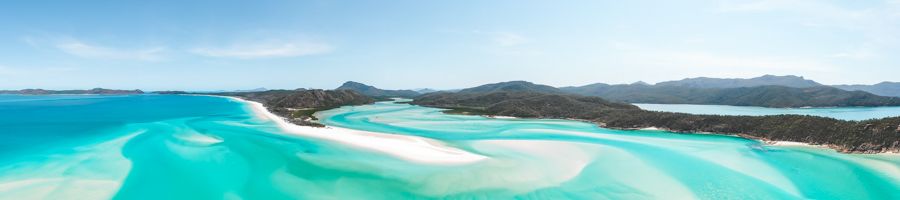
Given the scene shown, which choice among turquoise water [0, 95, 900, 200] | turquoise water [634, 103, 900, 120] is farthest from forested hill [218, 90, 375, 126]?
turquoise water [634, 103, 900, 120]

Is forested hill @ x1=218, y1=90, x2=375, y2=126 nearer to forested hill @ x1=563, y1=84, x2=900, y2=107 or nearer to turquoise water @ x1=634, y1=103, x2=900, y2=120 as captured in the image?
turquoise water @ x1=634, y1=103, x2=900, y2=120

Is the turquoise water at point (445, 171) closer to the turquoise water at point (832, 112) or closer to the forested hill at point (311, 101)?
the forested hill at point (311, 101)

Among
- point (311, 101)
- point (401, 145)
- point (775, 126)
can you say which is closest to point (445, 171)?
point (401, 145)

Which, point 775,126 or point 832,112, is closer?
point 775,126

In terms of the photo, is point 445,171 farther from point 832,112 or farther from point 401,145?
point 832,112

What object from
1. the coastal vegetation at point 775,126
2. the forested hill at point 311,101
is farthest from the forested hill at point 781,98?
the forested hill at point 311,101

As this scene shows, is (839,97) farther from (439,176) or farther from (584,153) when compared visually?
(439,176)

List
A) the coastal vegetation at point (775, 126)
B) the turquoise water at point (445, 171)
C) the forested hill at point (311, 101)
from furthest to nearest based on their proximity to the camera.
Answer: the forested hill at point (311, 101) → the coastal vegetation at point (775, 126) → the turquoise water at point (445, 171)
